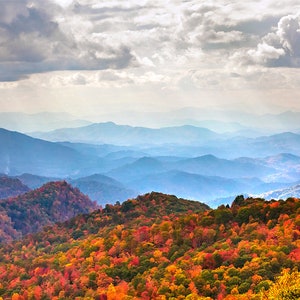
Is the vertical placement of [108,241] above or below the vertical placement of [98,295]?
above

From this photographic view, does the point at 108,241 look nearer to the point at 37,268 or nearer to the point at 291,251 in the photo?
the point at 37,268

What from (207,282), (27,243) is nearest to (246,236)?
(207,282)

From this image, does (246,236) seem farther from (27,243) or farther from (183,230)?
(27,243)

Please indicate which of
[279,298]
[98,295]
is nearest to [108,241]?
[98,295]

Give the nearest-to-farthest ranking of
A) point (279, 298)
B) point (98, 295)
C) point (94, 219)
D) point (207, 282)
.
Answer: point (279, 298), point (207, 282), point (98, 295), point (94, 219)

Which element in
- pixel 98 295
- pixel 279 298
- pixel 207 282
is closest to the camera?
pixel 279 298

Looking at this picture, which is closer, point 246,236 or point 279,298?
point 279,298

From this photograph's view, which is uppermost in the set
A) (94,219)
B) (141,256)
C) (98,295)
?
(94,219)
